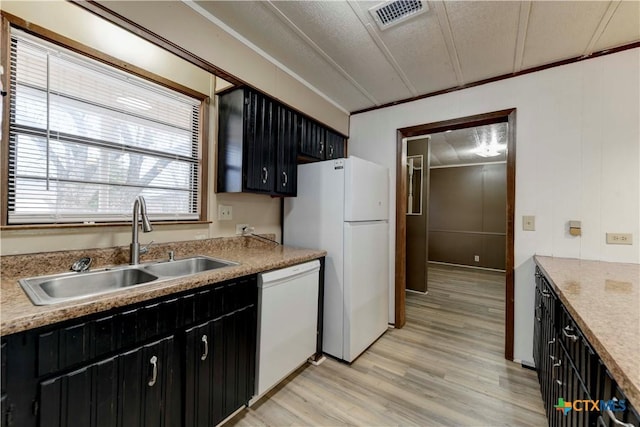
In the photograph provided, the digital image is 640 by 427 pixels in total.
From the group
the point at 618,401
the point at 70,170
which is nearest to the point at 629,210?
the point at 618,401

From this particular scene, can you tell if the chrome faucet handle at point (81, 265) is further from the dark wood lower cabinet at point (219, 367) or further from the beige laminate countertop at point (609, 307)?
the beige laminate countertop at point (609, 307)

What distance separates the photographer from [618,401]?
67 centimetres

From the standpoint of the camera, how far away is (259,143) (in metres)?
2.04

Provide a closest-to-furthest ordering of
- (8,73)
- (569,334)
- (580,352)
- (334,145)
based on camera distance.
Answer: (580,352) < (569,334) < (8,73) < (334,145)

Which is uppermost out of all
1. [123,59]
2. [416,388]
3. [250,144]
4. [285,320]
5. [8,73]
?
[123,59]

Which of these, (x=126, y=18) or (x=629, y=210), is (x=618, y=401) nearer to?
(x=629, y=210)

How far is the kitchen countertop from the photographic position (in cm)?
85

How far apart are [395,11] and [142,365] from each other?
2.26 m

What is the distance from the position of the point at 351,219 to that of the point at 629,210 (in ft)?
6.31

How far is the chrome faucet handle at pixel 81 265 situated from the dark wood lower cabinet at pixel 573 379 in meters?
2.00

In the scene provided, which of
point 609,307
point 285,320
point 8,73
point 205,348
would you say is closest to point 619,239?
point 609,307

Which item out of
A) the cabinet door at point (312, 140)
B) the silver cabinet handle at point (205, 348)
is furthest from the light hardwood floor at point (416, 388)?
the cabinet door at point (312, 140)

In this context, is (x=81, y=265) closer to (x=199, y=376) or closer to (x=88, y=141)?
(x=88, y=141)

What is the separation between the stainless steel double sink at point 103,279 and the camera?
1.07 m
